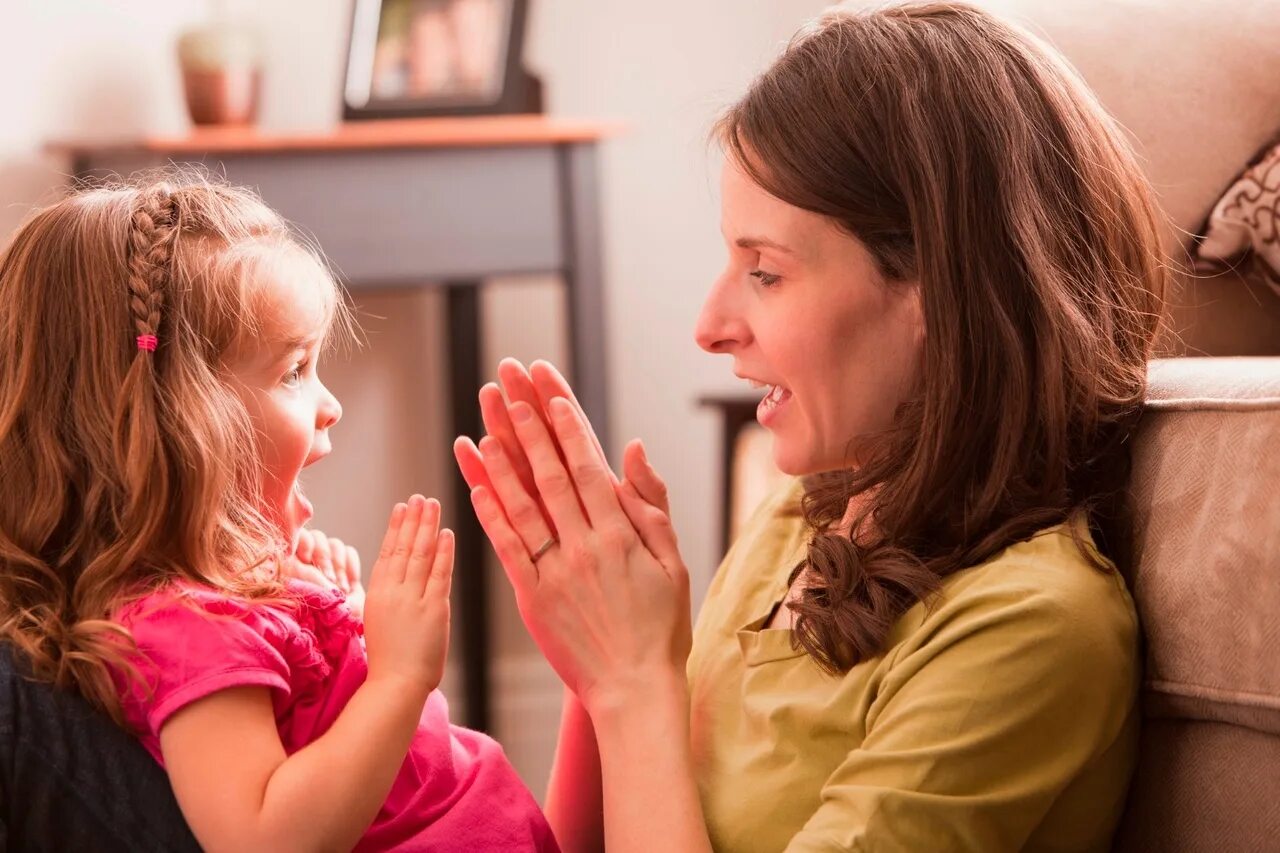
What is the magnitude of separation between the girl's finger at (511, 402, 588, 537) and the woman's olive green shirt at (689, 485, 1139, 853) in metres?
0.19

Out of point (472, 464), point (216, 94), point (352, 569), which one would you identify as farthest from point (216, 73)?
point (472, 464)

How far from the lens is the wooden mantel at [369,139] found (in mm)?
2150

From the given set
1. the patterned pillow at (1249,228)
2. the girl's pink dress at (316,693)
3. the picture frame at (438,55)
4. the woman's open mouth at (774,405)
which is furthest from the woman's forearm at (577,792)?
the picture frame at (438,55)

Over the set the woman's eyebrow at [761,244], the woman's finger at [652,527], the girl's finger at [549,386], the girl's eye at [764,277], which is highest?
the woman's eyebrow at [761,244]

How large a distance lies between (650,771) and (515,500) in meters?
0.23

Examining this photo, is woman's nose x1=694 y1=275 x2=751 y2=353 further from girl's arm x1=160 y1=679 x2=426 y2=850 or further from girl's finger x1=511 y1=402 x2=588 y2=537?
girl's arm x1=160 y1=679 x2=426 y2=850

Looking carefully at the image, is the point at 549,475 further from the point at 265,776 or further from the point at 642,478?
the point at 265,776

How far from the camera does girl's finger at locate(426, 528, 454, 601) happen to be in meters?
1.05

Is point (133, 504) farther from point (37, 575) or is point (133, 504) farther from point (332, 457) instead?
point (332, 457)

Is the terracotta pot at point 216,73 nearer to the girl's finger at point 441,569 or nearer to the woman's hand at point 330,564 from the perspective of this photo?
the woman's hand at point 330,564

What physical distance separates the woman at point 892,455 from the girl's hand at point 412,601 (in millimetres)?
47

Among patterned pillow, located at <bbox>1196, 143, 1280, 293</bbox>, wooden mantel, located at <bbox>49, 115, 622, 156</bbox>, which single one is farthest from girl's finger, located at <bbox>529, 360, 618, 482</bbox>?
wooden mantel, located at <bbox>49, 115, 622, 156</bbox>

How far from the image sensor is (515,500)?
3.55 feet

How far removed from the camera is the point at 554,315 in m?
2.91
